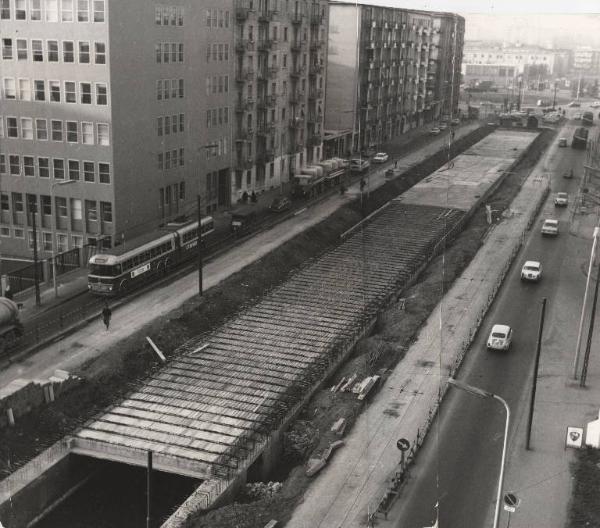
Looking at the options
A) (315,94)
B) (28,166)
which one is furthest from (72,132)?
(315,94)

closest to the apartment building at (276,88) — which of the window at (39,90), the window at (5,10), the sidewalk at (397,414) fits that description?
the window at (39,90)

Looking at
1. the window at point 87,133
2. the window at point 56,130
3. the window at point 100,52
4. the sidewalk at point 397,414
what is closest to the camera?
the sidewalk at point 397,414

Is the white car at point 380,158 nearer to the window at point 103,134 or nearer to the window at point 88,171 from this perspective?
the window at point 103,134

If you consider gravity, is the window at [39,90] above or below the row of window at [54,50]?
below

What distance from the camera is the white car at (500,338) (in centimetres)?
4543

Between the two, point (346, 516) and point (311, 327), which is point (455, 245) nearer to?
point (311, 327)

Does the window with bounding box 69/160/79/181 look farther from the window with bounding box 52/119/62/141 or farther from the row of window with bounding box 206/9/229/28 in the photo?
the row of window with bounding box 206/9/229/28

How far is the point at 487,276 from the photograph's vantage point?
2395 inches

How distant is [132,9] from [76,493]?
3971cm

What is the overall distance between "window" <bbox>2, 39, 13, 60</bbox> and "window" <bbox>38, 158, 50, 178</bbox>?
8.42 metres

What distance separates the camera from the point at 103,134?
61.9 meters

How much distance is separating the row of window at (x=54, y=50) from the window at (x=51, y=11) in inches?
67.2

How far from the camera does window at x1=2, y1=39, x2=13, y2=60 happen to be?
62438 millimetres

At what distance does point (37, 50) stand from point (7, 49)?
9.07 ft
